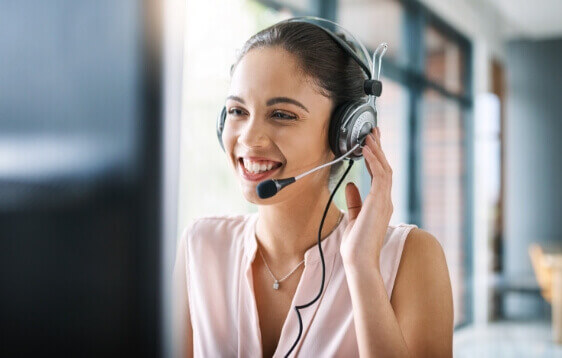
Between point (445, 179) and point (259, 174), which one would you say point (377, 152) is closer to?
point (259, 174)

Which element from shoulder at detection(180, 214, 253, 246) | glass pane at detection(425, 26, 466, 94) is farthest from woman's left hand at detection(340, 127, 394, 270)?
glass pane at detection(425, 26, 466, 94)

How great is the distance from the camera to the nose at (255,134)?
747 millimetres

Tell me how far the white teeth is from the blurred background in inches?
4.9

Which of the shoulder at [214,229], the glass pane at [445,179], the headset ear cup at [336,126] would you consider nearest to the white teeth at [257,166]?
the headset ear cup at [336,126]

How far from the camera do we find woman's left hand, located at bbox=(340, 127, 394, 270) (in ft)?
2.40

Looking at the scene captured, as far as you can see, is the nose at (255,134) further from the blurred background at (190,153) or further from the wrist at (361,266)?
the wrist at (361,266)

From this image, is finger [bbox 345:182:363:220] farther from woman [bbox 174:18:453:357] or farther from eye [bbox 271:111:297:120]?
eye [bbox 271:111:297:120]

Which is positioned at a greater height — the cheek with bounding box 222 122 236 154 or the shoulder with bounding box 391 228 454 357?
the cheek with bounding box 222 122 236 154

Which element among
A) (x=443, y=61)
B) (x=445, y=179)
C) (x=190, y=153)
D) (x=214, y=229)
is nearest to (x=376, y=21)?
(x=443, y=61)

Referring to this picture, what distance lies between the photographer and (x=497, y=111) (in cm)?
143

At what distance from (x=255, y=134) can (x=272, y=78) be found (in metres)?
0.09

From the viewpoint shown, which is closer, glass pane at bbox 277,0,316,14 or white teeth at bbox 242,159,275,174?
white teeth at bbox 242,159,275,174

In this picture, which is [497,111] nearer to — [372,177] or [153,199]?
[372,177]

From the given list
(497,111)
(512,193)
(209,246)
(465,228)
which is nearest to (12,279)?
(209,246)
